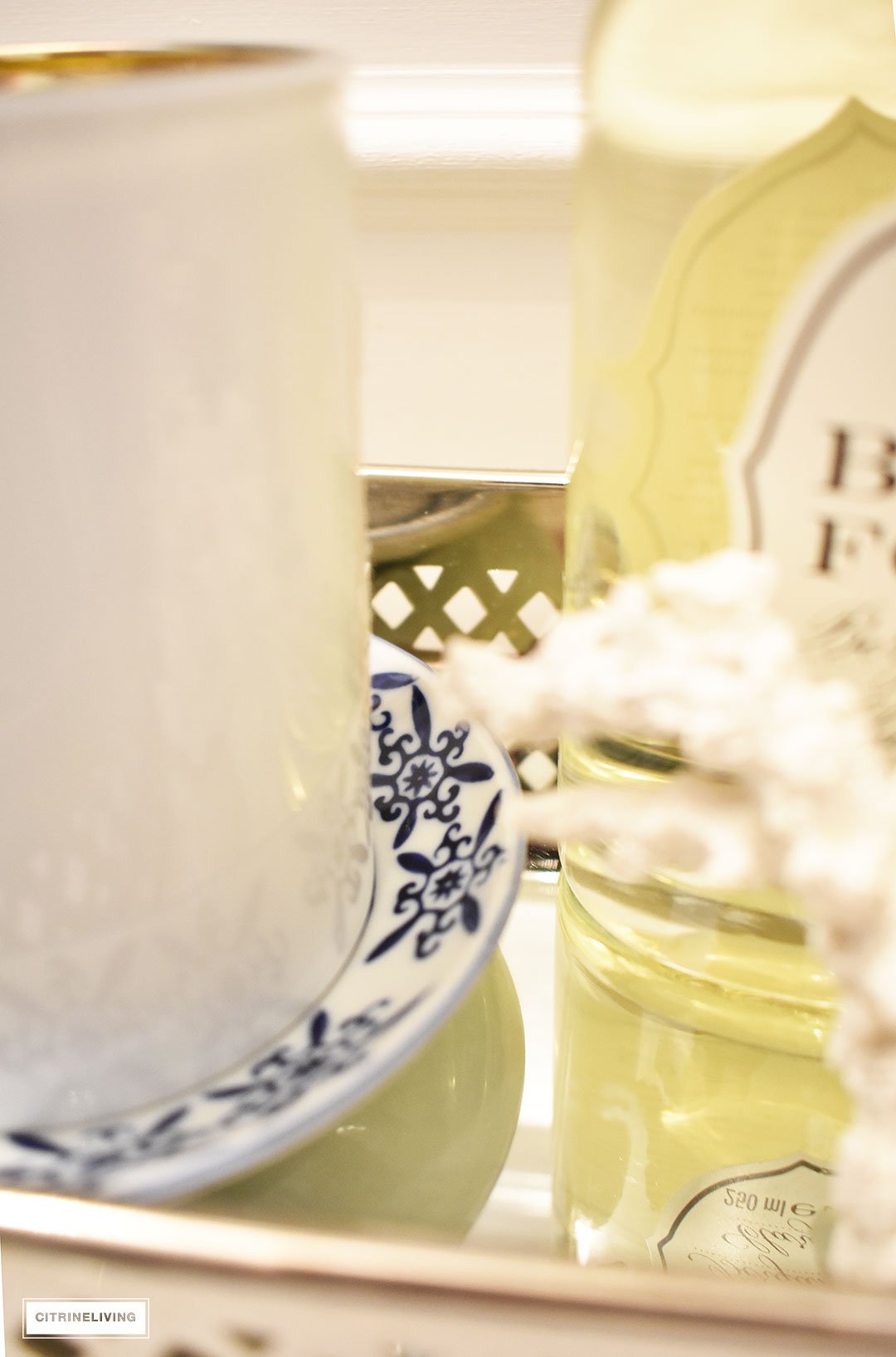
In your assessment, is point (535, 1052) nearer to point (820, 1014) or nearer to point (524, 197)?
point (820, 1014)

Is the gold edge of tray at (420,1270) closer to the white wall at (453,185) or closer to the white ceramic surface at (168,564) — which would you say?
the white ceramic surface at (168,564)

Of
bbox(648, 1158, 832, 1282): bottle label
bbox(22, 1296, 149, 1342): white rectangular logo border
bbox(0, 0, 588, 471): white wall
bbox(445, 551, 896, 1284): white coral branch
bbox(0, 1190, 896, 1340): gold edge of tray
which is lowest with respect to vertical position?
bbox(648, 1158, 832, 1282): bottle label

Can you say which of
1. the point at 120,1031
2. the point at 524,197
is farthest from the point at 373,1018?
the point at 524,197

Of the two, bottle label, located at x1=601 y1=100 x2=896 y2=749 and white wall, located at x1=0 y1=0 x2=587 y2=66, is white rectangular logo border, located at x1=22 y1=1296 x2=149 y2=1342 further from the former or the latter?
white wall, located at x1=0 y1=0 x2=587 y2=66

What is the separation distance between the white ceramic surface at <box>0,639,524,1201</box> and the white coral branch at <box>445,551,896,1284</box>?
0.18ft

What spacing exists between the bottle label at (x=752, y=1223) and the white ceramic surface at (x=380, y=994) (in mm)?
51

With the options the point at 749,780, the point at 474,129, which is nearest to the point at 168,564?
the point at 749,780

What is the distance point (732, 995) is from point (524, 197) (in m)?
0.22

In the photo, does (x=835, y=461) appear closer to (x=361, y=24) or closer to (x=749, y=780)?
(x=749, y=780)

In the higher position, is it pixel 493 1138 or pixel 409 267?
pixel 409 267

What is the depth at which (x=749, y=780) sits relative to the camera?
11 cm

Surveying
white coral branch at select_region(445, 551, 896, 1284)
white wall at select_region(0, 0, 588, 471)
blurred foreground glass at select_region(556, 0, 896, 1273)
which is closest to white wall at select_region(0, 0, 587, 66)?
white wall at select_region(0, 0, 588, 471)

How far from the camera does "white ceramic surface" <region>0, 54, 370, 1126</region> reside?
112 mm

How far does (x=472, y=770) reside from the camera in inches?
8.3
